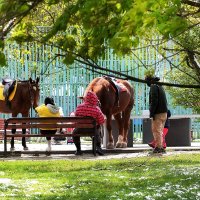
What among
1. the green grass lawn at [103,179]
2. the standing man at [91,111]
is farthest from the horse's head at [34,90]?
the green grass lawn at [103,179]

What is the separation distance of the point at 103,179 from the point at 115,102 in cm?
852

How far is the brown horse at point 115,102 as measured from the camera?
1788 centimetres

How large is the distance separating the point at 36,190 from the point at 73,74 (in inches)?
1036

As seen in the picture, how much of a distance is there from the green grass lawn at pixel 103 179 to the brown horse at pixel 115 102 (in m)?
4.38

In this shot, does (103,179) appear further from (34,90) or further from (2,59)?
(34,90)

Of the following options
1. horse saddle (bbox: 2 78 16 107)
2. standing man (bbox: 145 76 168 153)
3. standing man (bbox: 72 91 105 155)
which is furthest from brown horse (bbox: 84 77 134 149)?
horse saddle (bbox: 2 78 16 107)

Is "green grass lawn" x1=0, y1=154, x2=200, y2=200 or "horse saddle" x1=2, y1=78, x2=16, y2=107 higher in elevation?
"horse saddle" x1=2, y1=78, x2=16, y2=107

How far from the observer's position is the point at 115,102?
18.5m

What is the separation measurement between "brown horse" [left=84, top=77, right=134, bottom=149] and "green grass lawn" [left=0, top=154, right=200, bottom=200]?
438 cm

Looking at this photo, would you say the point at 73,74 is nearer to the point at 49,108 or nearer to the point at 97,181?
the point at 49,108

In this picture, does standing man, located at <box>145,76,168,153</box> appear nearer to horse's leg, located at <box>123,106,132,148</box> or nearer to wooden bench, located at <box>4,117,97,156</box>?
wooden bench, located at <box>4,117,97,156</box>

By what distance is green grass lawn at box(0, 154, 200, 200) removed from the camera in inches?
328

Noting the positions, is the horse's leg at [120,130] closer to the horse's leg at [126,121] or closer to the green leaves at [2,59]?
the horse's leg at [126,121]

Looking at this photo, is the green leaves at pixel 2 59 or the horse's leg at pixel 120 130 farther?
the horse's leg at pixel 120 130
